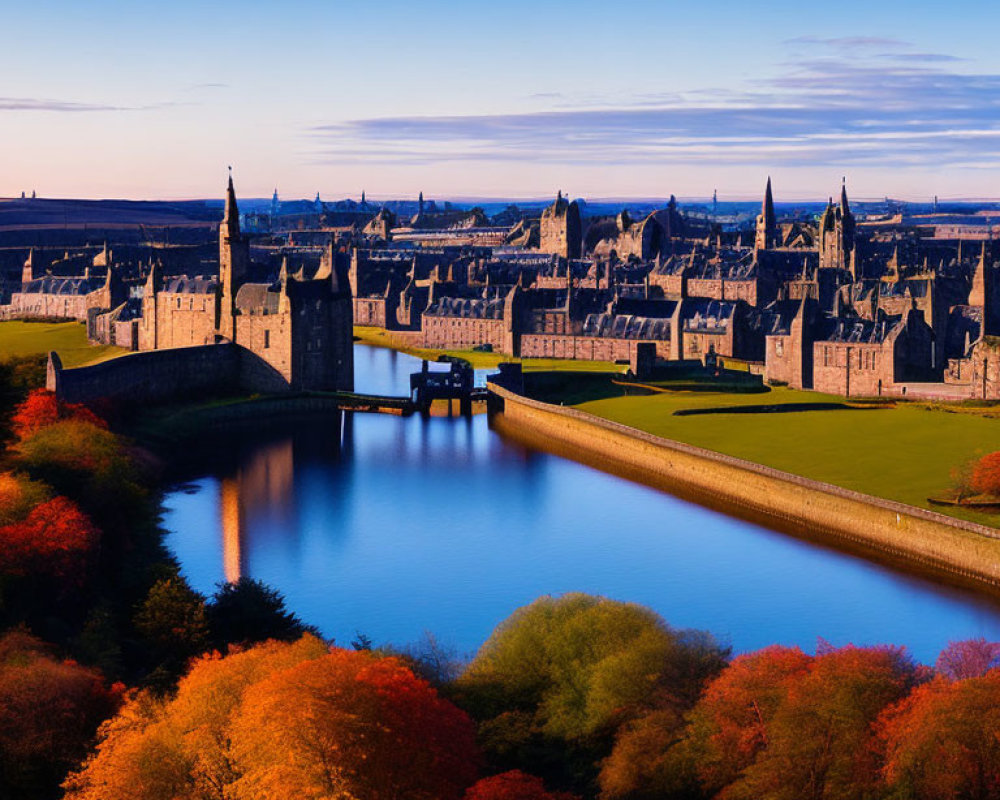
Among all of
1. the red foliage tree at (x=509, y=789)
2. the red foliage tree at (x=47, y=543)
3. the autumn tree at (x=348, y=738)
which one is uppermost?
the red foliage tree at (x=47, y=543)

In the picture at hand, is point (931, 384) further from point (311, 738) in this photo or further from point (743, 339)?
point (311, 738)

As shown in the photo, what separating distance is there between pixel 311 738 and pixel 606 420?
1886 inches

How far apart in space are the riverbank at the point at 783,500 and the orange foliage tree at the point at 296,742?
2355 centimetres

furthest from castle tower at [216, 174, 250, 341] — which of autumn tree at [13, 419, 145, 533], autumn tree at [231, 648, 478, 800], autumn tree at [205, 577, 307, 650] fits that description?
autumn tree at [231, 648, 478, 800]

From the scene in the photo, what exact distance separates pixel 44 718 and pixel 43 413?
1384 inches

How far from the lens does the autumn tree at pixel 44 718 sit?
30.6 meters

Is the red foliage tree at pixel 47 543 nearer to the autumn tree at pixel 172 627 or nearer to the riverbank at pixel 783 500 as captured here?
the autumn tree at pixel 172 627

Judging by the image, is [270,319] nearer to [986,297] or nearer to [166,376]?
[166,376]

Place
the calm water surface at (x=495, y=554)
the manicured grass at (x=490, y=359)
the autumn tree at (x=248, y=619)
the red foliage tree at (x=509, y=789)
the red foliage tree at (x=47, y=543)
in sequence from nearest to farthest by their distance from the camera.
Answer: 1. the red foliage tree at (x=509, y=789)
2. the autumn tree at (x=248, y=619)
3. the red foliage tree at (x=47, y=543)
4. the calm water surface at (x=495, y=554)
5. the manicured grass at (x=490, y=359)

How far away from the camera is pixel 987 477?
176ft

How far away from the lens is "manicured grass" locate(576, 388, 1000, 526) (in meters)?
58.7

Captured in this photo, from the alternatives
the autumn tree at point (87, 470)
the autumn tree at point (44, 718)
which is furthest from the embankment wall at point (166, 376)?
the autumn tree at point (44, 718)

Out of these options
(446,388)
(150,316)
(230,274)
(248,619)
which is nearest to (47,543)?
(248,619)

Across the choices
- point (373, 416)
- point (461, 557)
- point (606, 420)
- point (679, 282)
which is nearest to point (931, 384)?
point (606, 420)
